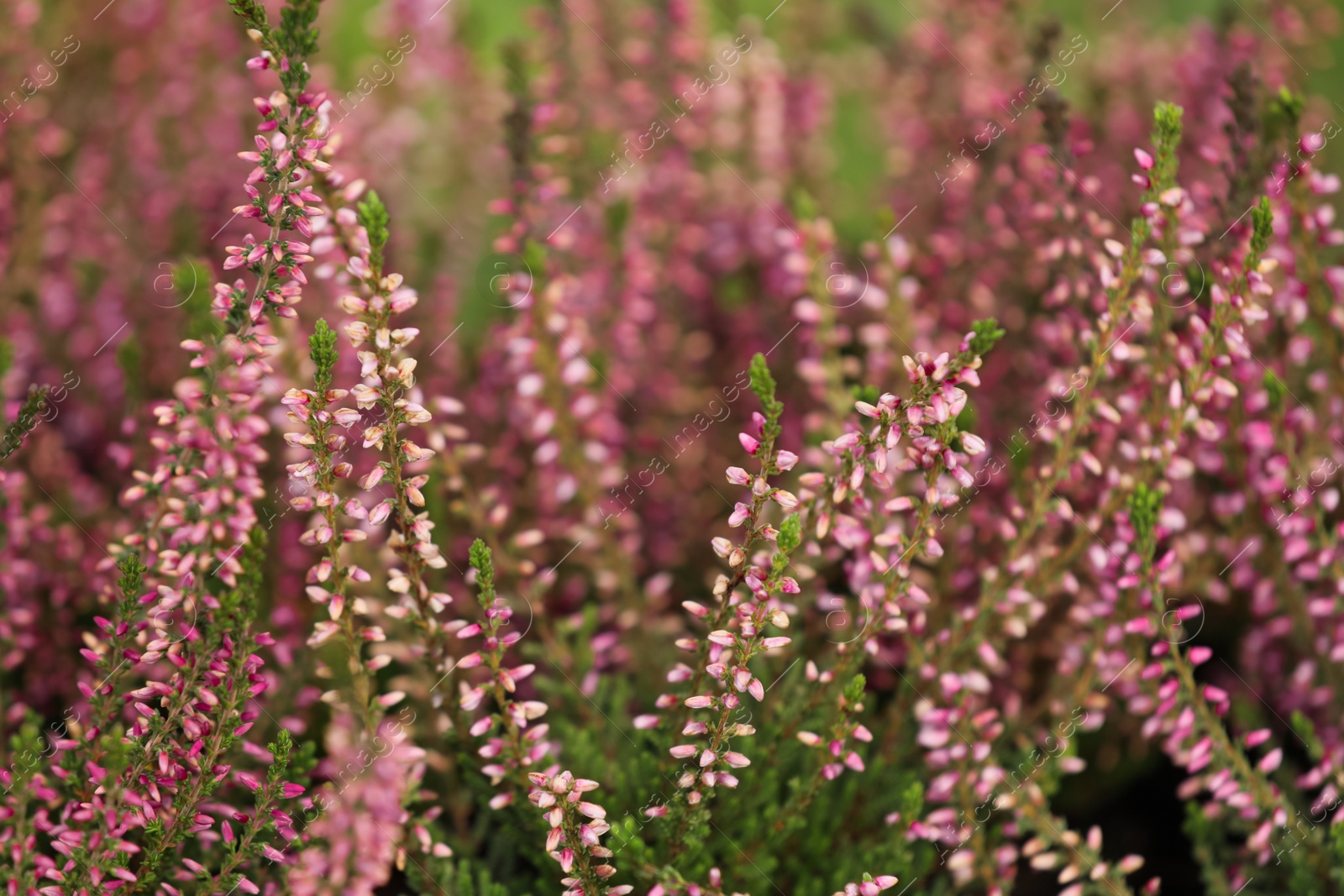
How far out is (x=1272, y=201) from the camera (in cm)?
136

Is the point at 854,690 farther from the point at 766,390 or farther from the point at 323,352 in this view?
the point at 323,352

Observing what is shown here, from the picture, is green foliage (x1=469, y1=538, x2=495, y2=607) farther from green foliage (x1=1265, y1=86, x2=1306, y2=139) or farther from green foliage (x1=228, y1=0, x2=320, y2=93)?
green foliage (x1=1265, y1=86, x2=1306, y2=139)

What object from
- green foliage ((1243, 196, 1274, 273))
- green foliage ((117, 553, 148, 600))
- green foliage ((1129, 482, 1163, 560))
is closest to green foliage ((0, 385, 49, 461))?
green foliage ((117, 553, 148, 600))

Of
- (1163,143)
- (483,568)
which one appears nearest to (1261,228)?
(1163,143)

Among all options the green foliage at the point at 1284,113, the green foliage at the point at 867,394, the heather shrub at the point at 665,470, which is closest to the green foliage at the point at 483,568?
the heather shrub at the point at 665,470

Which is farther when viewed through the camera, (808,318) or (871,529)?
(808,318)

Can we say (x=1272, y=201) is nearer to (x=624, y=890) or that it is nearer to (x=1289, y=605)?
(x=1289, y=605)

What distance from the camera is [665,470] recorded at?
1.84 meters

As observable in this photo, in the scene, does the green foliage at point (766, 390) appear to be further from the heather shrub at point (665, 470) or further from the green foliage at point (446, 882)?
the green foliage at point (446, 882)

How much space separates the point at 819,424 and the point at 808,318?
0.52ft

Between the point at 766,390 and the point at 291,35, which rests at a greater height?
the point at 291,35

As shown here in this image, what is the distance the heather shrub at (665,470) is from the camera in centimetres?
103

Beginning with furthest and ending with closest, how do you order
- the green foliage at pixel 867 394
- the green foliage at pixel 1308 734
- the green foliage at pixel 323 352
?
the green foliage at pixel 1308 734
the green foliage at pixel 867 394
the green foliage at pixel 323 352

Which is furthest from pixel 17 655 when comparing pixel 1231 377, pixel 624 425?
pixel 1231 377
